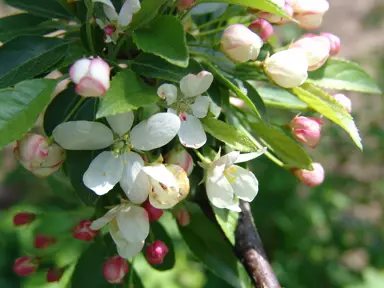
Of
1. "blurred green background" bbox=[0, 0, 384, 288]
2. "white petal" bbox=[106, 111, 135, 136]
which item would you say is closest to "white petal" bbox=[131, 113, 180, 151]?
"white petal" bbox=[106, 111, 135, 136]

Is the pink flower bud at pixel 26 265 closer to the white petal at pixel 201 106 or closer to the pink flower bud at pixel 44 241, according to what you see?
the pink flower bud at pixel 44 241

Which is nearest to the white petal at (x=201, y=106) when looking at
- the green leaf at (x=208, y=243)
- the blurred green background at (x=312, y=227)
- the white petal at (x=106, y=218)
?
the white petal at (x=106, y=218)

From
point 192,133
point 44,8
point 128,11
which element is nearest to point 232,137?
point 192,133

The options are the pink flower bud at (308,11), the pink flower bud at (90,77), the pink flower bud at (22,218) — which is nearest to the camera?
the pink flower bud at (90,77)

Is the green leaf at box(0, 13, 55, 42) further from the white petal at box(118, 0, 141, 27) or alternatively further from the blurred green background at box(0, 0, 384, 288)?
the blurred green background at box(0, 0, 384, 288)

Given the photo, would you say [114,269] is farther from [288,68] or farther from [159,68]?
[288,68]

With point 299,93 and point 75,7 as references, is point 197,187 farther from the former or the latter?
point 75,7

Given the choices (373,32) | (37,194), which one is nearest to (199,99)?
(37,194)
